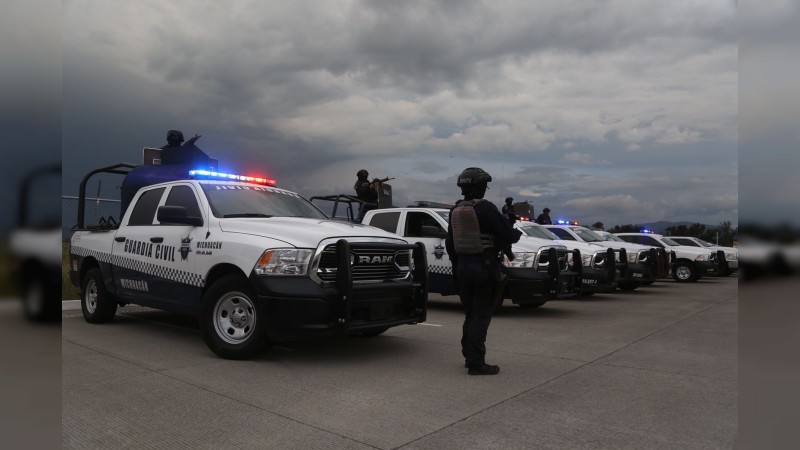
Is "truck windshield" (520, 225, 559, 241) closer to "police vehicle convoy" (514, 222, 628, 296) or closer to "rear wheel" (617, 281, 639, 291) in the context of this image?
"police vehicle convoy" (514, 222, 628, 296)

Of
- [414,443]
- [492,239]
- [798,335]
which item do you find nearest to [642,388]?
[492,239]

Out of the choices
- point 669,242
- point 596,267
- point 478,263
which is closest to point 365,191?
point 596,267

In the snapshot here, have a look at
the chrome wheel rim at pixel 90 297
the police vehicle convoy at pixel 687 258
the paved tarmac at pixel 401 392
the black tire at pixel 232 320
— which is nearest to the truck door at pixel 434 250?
the paved tarmac at pixel 401 392

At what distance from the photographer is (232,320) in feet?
18.0

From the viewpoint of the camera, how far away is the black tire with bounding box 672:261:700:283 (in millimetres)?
18875

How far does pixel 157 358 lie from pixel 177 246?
4.08 ft

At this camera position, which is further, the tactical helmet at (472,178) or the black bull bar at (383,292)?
the tactical helmet at (472,178)

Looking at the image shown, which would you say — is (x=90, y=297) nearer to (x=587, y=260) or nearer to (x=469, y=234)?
(x=469, y=234)

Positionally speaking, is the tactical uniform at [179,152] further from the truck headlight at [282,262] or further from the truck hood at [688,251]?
the truck hood at [688,251]

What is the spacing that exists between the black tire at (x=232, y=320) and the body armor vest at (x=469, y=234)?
6.49 ft

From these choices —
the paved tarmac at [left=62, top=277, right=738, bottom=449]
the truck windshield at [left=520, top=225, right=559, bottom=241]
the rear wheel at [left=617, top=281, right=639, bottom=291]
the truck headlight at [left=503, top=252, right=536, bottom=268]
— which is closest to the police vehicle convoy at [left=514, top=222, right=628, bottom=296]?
the truck windshield at [left=520, top=225, right=559, bottom=241]

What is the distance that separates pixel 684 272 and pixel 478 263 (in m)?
16.6

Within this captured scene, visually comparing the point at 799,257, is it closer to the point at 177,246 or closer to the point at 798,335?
the point at 798,335

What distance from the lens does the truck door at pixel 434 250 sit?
30.3ft
